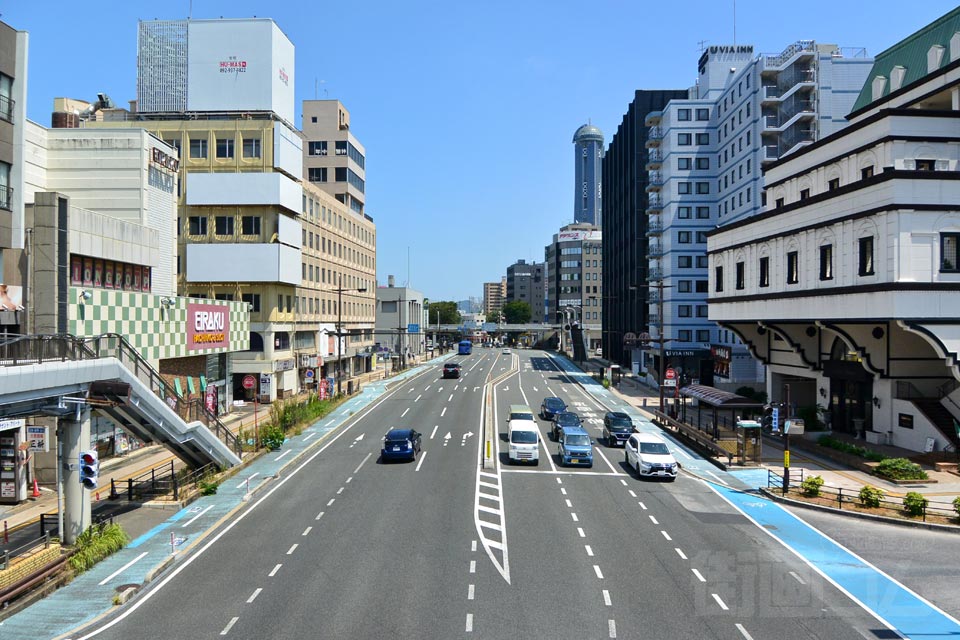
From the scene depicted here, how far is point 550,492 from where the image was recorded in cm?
2981

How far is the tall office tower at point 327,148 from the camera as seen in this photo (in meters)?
93.5

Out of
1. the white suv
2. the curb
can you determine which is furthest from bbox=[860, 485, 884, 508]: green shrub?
the white suv

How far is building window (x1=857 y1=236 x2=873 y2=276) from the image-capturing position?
35.2 metres

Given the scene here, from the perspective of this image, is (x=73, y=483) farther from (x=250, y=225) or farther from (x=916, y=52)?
(x=916, y=52)

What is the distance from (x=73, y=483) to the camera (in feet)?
71.4

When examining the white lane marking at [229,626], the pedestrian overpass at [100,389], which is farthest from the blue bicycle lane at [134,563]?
the white lane marking at [229,626]

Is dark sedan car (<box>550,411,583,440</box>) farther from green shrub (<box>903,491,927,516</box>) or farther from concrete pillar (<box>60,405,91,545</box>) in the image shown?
concrete pillar (<box>60,405,91,545</box>)

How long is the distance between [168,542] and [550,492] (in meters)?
14.8

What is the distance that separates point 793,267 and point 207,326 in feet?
123

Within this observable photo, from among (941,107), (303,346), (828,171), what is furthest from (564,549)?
(303,346)

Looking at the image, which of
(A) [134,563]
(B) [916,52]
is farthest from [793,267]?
(A) [134,563]

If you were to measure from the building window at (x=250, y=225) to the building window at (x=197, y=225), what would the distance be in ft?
11.4

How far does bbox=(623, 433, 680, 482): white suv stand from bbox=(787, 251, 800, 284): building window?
597 inches

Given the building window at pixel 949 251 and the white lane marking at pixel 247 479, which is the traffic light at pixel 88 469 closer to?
the white lane marking at pixel 247 479
